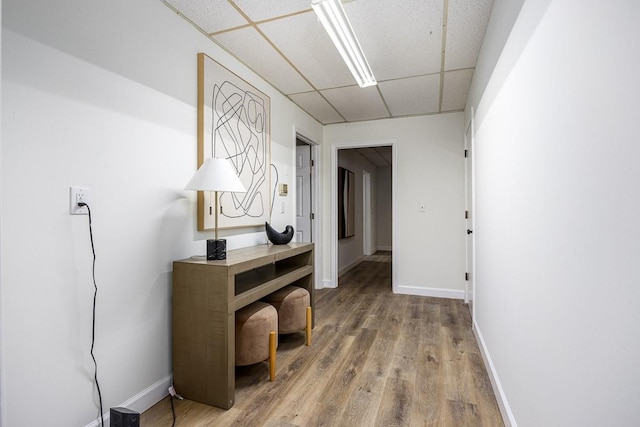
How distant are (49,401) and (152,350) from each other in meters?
0.52

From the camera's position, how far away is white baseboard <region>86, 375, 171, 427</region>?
163 cm

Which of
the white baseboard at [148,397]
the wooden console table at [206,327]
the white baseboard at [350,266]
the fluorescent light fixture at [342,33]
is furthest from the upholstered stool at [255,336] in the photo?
the white baseboard at [350,266]

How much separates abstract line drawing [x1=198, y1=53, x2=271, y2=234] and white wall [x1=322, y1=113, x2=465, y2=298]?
1917mm

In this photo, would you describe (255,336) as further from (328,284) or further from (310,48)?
(328,284)

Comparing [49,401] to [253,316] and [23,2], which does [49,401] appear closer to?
[253,316]

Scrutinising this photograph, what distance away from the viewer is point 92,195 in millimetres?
1484

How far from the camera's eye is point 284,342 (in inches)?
103

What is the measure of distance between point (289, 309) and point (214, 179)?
121 centimetres

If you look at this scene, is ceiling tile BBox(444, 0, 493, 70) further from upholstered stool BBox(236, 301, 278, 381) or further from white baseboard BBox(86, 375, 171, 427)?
white baseboard BBox(86, 375, 171, 427)

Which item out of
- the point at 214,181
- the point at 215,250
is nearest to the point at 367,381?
the point at 215,250

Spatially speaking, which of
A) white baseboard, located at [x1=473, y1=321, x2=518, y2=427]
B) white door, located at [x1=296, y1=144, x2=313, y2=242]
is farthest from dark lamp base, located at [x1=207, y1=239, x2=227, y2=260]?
white door, located at [x1=296, y1=144, x2=313, y2=242]

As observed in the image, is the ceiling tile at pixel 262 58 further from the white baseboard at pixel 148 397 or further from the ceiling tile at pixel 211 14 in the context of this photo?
the white baseboard at pixel 148 397

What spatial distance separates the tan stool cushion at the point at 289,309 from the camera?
2441 millimetres

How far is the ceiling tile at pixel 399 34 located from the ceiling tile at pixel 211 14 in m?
0.73
